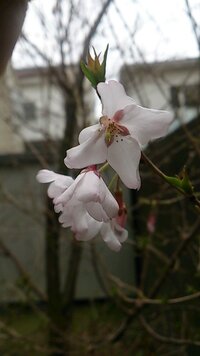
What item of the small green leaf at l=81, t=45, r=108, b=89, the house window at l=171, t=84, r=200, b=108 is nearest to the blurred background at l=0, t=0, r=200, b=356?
the house window at l=171, t=84, r=200, b=108

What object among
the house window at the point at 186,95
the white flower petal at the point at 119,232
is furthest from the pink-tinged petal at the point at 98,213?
the house window at the point at 186,95

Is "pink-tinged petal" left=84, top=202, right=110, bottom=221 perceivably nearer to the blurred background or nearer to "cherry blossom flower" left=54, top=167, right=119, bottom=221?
"cherry blossom flower" left=54, top=167, right=119, bottom=221

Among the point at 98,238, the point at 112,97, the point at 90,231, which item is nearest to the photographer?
the point at 112,97

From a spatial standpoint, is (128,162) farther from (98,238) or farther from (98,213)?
(98,238)

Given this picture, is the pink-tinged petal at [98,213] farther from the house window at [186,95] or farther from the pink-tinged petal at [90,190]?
the house window at [186,95]

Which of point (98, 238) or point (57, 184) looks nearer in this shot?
point (57, 184)

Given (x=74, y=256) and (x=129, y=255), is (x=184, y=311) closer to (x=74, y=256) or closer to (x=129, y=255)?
(x=74, y=256)

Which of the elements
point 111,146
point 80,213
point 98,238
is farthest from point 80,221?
point 98,238
